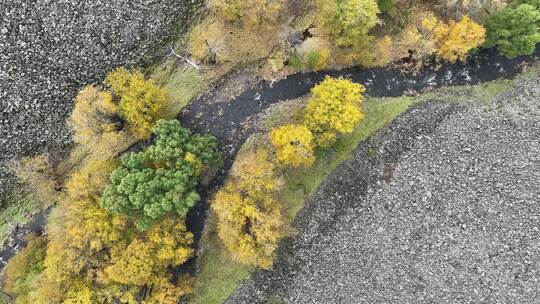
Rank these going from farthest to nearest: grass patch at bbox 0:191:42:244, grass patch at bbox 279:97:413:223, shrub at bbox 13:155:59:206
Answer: grass patch at bbox 0:191:42:244 → shrub at bbox 13:155:59:206 → grass patch at bbox 279:97:413:223

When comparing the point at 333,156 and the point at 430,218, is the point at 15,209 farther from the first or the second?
the point at 430,218

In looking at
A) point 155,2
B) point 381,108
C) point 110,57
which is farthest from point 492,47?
point 110,57

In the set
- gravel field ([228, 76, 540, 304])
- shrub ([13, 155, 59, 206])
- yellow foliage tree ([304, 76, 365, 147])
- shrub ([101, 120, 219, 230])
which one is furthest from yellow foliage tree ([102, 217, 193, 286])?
yellow foliage tree ([304, 76, 365, 147])

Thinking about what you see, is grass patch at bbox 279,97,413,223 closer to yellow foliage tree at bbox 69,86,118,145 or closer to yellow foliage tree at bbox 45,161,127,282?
yellow foliage tree at bbox 45,161,127,282

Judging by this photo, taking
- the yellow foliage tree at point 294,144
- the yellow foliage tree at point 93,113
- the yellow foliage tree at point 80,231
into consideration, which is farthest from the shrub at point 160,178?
the yellow foliage tree at point 294,144

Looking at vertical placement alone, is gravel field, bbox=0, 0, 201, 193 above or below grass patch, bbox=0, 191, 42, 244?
above

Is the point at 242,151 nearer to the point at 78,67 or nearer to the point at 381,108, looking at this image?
the point at 381,108

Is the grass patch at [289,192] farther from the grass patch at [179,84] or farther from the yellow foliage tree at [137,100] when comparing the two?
the yellow foliage tree at [137,100]
